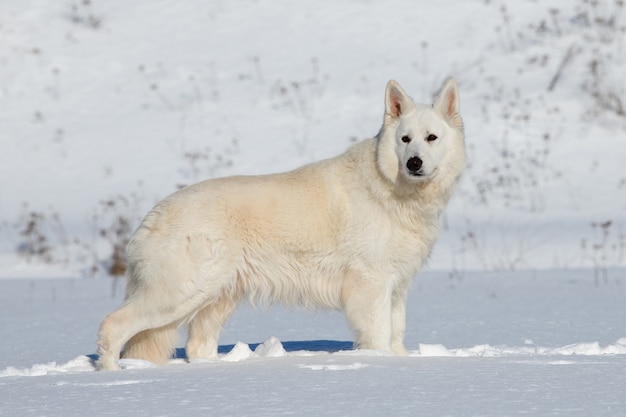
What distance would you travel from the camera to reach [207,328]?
628 cm

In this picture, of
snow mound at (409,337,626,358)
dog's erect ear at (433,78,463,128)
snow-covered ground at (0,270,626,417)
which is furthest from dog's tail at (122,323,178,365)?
dog's erect ear at (433,78,463,128)

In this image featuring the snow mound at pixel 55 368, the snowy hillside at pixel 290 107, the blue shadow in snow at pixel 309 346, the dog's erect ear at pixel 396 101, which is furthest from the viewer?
the snowy hillside at pixel 290 107

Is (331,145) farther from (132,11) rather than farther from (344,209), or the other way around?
(344,209)

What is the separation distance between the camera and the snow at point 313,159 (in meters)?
4.55

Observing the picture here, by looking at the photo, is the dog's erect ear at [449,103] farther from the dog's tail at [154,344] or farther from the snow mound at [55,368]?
the snow mound at [55,368]

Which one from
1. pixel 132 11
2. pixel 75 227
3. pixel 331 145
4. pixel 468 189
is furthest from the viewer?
pixel 132 11

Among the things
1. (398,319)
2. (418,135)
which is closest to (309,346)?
(398,319)

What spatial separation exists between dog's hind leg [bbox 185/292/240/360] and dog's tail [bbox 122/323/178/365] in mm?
315

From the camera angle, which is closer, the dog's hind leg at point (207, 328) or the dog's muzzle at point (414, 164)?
the dog's muzzle at point (414, 164)

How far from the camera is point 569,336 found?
683 centimetres

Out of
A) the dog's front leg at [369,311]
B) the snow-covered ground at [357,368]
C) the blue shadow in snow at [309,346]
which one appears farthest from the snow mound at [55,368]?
the dog's front leg at [369,311]

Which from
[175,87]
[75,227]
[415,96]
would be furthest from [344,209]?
[175,87]

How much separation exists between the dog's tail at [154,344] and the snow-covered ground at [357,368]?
144mm

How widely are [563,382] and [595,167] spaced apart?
9.68 m
